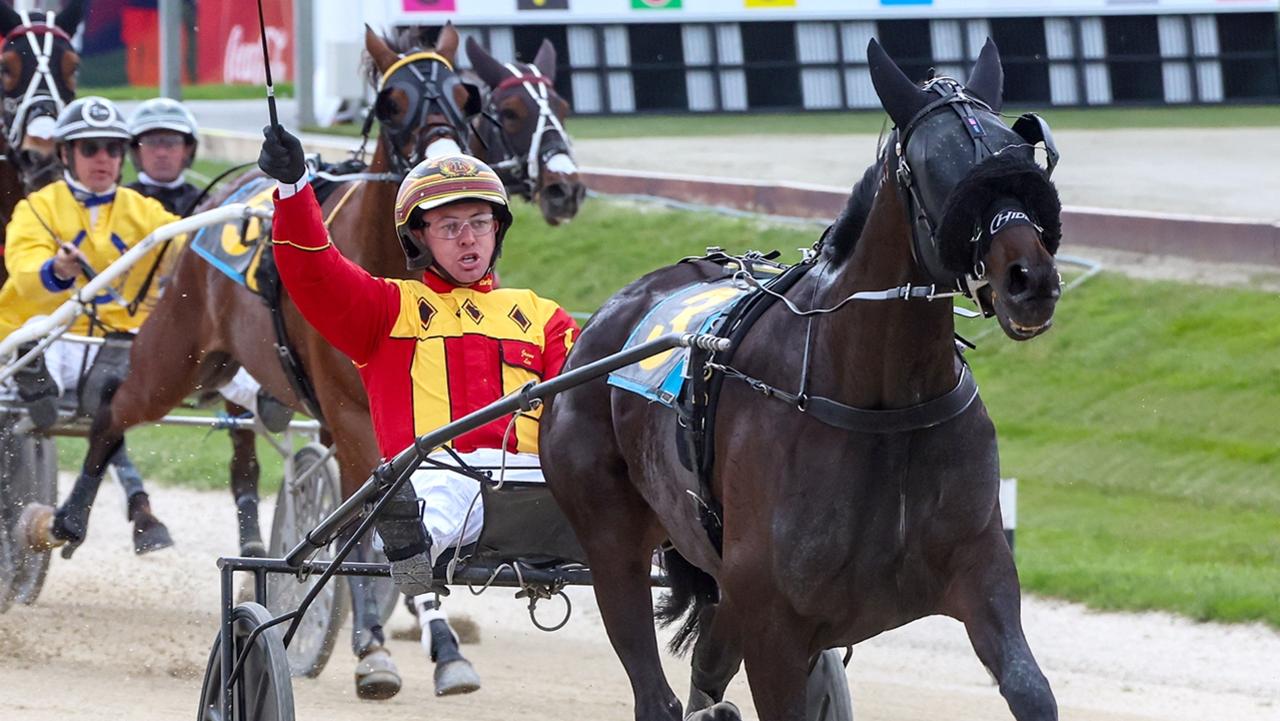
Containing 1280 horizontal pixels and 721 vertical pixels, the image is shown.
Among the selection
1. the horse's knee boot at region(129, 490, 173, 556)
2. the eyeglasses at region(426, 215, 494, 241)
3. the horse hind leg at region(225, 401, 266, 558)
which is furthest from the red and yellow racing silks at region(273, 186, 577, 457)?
the horse hind leg at region(225, 401, 266, 558)

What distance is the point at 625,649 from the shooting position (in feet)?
14.3

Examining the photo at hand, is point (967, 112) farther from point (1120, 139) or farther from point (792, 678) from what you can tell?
point (1120, 139)

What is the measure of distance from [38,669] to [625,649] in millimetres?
2866

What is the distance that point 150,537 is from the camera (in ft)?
24.1

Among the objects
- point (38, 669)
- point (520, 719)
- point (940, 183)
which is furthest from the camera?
point (38, 669)

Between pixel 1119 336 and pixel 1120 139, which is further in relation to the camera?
pixel 1120 139

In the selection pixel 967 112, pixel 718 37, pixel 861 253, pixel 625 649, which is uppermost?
pixel 718 37

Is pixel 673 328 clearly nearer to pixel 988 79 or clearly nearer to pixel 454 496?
pixel 454 496

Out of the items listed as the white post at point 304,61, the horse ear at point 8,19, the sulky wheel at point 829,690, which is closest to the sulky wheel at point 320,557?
the sulky wheel at point 829,690

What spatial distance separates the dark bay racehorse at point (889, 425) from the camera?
10.7 ft

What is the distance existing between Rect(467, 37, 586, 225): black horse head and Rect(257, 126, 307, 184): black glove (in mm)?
2484

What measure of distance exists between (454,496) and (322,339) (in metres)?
1.54

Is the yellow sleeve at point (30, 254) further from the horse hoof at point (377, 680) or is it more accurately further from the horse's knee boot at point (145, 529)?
the horse hoof at point (377, 680)

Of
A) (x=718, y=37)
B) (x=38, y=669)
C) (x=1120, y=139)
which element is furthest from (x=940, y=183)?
(x=718, y=37)
